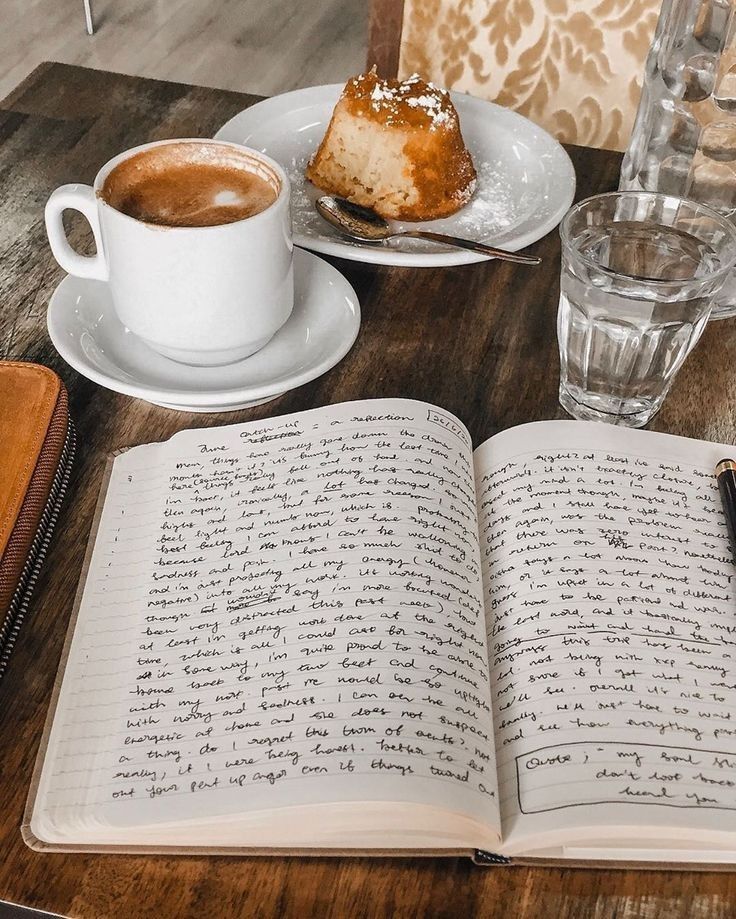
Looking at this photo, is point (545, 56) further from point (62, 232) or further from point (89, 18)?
point (89, 18)

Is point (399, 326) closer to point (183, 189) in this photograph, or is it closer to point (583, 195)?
point (183, 189)

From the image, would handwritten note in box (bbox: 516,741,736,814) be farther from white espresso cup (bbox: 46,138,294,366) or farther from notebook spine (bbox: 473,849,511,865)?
white espresso cup (bbox: 46,138,294,366)

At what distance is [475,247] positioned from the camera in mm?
797

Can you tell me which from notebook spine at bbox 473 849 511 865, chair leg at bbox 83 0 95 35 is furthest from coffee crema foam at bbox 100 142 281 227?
chair leg at bbox 83 0 95 35

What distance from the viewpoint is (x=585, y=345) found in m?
0.68

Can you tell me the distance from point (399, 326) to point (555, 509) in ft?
0.84

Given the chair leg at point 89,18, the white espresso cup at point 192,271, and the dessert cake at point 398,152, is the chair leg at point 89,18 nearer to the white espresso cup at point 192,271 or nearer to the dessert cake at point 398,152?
the dessert cake at point 398,152

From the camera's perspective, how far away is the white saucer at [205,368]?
657 millimetres

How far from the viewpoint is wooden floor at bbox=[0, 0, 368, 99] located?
2641 millimetres

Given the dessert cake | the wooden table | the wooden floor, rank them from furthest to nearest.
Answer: the wooden floor
the dessert cake
the wooden table

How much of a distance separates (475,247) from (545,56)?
0.65 metres

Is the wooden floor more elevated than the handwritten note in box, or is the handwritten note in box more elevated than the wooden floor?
the handwritten note in box

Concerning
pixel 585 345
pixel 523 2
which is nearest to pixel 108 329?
pixel 585 345

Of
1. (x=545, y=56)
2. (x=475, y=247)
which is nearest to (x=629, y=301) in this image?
(x=475, y=247)
